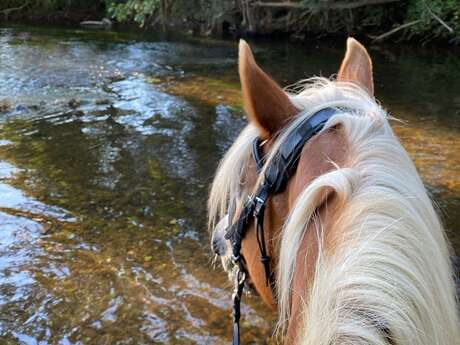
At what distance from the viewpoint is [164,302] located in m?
3.18

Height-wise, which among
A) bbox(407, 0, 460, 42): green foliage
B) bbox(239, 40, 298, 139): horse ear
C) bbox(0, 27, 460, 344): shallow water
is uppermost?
bbox(407, 0, 460, 42): green foliage

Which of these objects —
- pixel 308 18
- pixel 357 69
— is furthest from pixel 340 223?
pixel 308 18

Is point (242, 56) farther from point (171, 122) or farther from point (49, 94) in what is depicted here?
point (49, 94)

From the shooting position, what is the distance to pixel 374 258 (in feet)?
2.66

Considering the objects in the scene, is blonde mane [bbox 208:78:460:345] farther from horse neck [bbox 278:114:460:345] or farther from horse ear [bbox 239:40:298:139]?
horse ear [bbox 239:40:298:139]

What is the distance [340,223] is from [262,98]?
1.45 feet

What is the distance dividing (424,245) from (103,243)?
10.7 feet

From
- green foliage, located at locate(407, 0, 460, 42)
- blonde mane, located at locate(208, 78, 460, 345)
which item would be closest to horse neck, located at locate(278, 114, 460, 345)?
blonde mane, located at locate(208, 78, 460, 345)

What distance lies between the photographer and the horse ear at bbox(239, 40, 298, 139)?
3.89 feet

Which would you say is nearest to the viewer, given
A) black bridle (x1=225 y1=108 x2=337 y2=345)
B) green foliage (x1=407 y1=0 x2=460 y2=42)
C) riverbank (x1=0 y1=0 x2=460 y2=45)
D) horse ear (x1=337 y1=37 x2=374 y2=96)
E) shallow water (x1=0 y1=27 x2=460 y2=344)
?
black bridle (x1=225 y1=108 x2=337 y2=345)

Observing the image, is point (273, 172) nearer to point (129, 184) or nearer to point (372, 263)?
point (372, 263)

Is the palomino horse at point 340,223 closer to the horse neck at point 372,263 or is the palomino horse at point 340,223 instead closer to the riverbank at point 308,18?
the horse neck at point 372,263

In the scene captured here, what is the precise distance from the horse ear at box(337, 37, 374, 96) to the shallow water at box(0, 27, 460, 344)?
1.86 m

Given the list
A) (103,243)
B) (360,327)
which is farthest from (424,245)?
(103,243)
